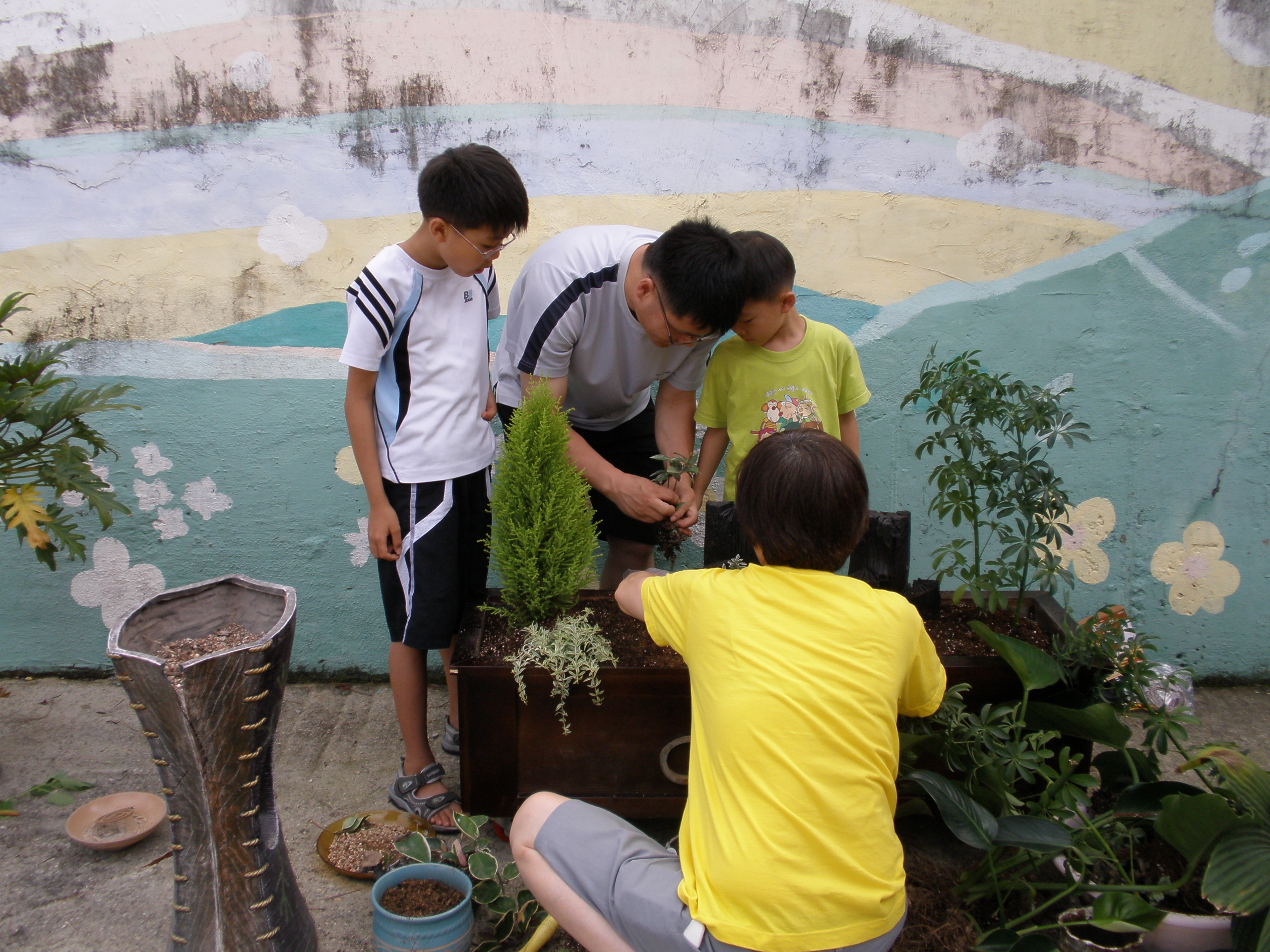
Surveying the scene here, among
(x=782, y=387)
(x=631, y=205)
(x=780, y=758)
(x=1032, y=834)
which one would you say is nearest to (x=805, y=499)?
(x=780, y=758)

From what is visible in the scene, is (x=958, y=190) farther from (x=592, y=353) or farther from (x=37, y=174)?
(x=37, y=174)

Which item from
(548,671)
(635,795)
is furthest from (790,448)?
(635,795)

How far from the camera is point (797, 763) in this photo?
1.67m

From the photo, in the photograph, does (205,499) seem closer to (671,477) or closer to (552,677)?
(552,677)

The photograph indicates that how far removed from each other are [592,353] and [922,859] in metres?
1.85

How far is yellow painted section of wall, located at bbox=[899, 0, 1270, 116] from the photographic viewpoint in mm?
3270

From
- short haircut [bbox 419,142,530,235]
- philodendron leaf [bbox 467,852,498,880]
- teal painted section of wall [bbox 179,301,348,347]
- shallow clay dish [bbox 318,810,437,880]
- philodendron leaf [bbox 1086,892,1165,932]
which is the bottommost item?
shallow clay dish [bbox 318,810,437,880]

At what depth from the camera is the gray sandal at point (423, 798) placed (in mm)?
2736

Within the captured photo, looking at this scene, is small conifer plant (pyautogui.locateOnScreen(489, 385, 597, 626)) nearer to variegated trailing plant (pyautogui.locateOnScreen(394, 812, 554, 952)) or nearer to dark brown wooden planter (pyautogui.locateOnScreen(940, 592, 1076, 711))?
variegated trailing plant (pyautogui.locateOnScreen(394, 812, 554, 952))

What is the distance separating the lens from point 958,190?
3.38 metres

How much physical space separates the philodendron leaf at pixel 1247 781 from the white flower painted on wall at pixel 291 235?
325cm

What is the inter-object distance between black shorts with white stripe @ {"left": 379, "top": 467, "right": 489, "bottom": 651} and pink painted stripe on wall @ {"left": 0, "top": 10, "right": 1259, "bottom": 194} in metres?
1.56

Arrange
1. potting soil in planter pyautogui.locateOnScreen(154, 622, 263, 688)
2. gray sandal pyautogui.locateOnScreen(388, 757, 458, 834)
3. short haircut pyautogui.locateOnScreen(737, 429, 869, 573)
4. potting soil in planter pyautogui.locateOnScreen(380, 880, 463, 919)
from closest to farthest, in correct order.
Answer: short haircut pyautogui.locateOnScreen(737, 429, 869, 573)
potting soil in planter pyautogui.locateOnScreen(154, 622, 263, 688)
potting soil in planter pyautogui.locateOnScreen(380, 880, 463, 919)
gray sandal pyautogui.locateOnScreen(388, 757, 458, 834)

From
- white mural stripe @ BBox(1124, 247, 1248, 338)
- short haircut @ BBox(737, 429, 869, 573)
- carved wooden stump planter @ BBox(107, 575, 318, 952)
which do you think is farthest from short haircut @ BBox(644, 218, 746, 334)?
white mural stripe @ BBox(1124, 247, 1248, 338)
